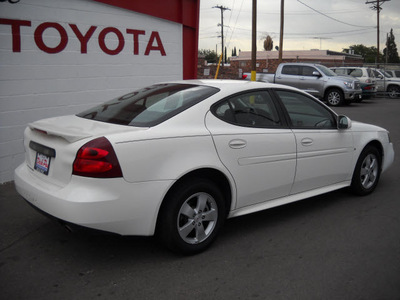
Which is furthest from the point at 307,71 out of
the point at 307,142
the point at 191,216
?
the point at 191,216

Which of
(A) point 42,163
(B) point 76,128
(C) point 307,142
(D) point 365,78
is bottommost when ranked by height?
(A) point 42,163

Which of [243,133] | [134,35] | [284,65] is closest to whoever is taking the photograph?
[243,133]

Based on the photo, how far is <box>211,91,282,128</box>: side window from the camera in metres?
3.93

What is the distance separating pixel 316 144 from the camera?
15.0 feet

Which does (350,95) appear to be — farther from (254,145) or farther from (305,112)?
(254,145)

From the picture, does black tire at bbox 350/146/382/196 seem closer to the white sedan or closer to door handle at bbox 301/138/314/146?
the white sedan

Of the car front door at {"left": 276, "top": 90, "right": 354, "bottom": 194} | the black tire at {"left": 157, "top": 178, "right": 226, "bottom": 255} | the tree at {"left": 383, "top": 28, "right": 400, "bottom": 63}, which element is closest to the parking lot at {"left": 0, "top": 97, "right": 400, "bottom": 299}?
the black tire at {"left": 157, "top": 178, "right": 226, "bottom": 255}

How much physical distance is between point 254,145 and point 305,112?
1.17 metres

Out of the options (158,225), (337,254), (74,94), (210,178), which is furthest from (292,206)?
(74,94)

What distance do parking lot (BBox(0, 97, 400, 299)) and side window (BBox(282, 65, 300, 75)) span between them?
49.5 feet

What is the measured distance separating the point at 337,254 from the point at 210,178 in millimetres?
1288

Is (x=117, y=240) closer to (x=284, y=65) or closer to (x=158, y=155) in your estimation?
(x=158, y=155)

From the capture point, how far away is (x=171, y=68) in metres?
8.31

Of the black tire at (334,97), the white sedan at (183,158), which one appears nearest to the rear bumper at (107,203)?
the white sedan at (183,158)
